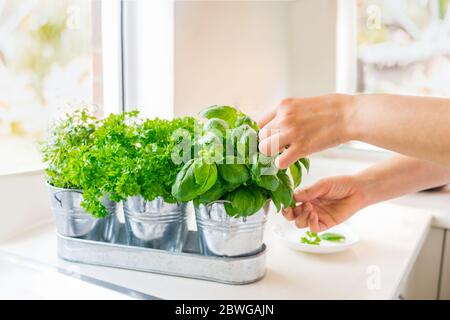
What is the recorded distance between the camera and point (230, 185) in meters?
0.66

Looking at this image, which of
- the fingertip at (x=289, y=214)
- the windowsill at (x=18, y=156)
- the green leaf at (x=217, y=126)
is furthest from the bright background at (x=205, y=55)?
the fingertip at (x=289, y=214)

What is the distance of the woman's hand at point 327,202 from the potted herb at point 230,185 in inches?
7.4

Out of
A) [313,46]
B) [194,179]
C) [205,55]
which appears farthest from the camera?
[313,46]

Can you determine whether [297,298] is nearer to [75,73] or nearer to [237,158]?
[237,158]

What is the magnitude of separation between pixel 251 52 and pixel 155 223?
98cm

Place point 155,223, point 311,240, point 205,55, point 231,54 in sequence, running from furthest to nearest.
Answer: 1. point 231,54
2. point 205,55
3. point 311,240
4. point 155,223

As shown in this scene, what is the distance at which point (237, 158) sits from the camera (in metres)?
0.65

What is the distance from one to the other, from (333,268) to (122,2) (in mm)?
938

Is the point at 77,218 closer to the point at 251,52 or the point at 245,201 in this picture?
the point at 245,201

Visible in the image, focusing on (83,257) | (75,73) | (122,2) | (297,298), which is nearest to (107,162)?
(83,257)

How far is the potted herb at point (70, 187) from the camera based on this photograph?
76 cm

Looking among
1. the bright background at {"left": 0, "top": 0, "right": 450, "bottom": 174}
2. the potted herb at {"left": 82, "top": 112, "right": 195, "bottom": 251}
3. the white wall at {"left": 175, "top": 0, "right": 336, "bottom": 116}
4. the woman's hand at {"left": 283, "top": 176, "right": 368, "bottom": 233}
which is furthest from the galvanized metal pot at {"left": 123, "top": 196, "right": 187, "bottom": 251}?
the white wall at {"left": 175, "top": 0, "right": 336, "bottom": 116}

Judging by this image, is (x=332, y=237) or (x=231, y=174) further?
(x=332, y=237)

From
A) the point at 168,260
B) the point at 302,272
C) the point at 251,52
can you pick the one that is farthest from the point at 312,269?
the point at 251,52
